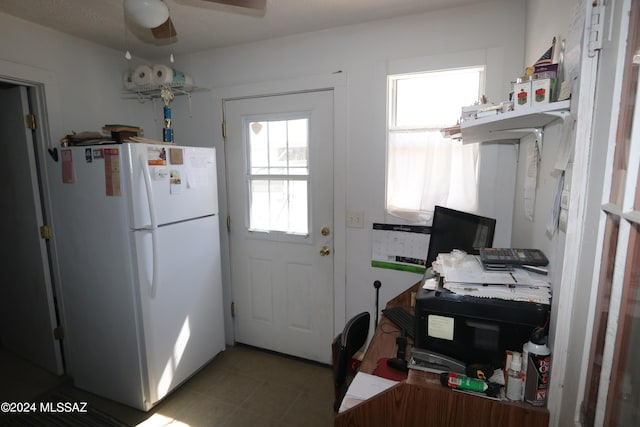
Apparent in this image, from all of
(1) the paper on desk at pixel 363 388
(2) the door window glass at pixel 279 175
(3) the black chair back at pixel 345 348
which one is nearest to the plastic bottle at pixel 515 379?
(1) the paper on desk at pixel 363 388

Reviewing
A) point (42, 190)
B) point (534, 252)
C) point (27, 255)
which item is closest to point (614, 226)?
point (534, 252)

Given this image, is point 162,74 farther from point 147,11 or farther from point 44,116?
point 147,11

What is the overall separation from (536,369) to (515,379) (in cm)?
7

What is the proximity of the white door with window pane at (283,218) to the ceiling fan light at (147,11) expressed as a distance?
3.55 ft

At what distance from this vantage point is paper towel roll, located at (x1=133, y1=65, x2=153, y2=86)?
2.27 m

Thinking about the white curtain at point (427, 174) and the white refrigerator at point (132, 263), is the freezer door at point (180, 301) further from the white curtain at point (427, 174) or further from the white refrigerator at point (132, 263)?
the white curtain at point (427, 174)

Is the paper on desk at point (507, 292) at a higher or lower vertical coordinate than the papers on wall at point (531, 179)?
lower

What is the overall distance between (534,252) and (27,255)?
307 cm

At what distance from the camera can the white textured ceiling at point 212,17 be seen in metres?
1.75

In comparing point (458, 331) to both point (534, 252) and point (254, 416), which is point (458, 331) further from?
point (254, 416)

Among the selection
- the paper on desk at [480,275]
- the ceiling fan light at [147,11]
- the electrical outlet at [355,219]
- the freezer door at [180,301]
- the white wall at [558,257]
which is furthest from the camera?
the electrical outlet at [355,219]

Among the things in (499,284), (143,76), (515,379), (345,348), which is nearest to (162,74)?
(143,76)

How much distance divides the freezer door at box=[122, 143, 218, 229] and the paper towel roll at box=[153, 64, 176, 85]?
0.57 m

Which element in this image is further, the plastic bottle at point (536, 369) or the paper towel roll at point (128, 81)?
the paper towel roll at point (128, 81)
